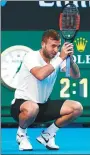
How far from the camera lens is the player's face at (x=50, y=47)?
5613 millimetres

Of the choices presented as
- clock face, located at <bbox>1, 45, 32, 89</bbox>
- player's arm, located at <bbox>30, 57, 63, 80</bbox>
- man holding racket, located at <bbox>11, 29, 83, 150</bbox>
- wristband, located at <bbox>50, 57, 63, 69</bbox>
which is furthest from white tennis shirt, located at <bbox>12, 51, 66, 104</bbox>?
clock face, located at <bbox>1, 45, 32, 89</bbox>

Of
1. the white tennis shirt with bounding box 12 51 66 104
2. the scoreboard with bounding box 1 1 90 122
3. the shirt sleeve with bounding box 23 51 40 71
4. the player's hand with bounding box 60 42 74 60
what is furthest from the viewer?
the scoreboard with bounding box 1 1 90 122

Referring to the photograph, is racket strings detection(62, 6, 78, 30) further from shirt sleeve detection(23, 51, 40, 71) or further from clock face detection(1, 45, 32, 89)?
clock face detection(1, 45, 32, 89)

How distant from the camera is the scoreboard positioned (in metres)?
7.08

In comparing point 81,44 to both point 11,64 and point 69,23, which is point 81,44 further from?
point 69,23

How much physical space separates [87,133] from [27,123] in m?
1.53

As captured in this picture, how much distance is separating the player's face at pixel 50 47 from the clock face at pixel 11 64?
4.85ft

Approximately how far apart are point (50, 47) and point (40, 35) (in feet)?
5.04

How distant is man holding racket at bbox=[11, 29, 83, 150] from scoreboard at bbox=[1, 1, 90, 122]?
1.36 m

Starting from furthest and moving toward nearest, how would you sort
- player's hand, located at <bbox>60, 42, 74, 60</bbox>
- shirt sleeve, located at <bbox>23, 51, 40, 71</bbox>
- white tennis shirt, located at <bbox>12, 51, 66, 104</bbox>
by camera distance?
1. white tennis shirt, located at <bbox>12, 51, 66, 104</bbox>
2. shirt sleeve, located at <bbox>23, 51, 40, 71</bbox>
3. player's hand, located at <bbox>60, 42, 74, 60</bbox>

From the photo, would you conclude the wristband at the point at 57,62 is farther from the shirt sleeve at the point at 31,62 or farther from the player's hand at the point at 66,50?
the shirt sleeve at the point at 31,62

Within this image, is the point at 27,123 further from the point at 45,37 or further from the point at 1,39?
the point at 1,39

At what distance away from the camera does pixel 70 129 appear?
7.34 m

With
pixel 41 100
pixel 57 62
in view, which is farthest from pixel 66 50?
pixel 41 100
